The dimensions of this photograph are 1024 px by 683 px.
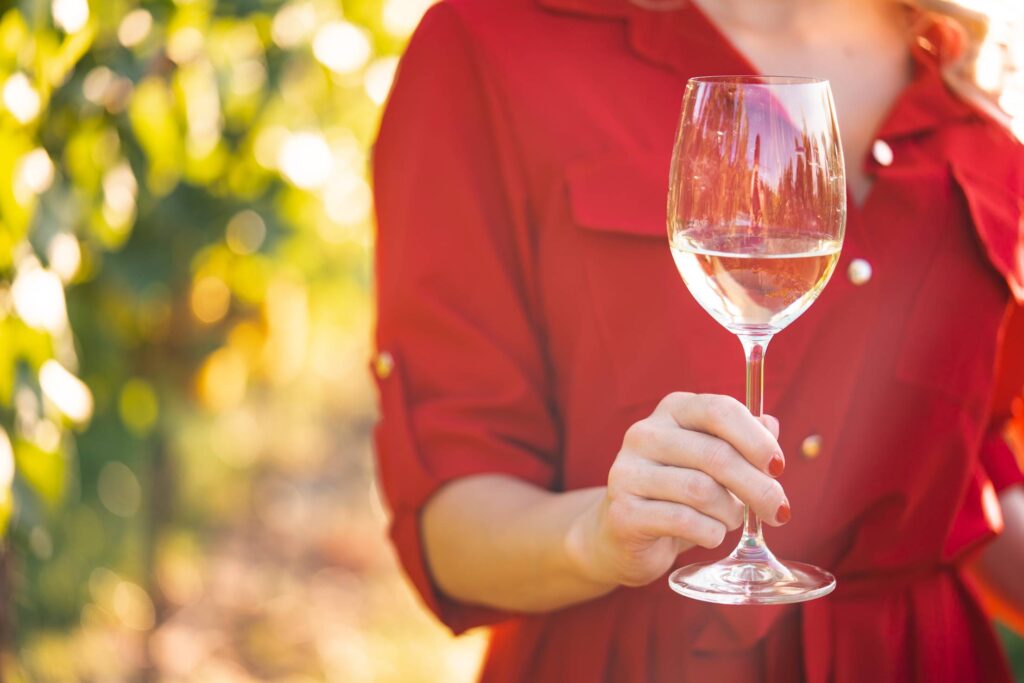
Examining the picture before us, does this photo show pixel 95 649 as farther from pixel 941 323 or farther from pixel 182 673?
pixel 941 323

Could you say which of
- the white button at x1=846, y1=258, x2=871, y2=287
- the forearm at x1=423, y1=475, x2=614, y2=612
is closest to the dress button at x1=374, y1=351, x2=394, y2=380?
the forearm at x1=423, y1=475, x2=614, y2=612

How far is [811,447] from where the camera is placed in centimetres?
190

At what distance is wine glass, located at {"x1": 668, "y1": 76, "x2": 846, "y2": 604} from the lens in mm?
1377

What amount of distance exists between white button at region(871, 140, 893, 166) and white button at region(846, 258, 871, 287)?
0.16 metres

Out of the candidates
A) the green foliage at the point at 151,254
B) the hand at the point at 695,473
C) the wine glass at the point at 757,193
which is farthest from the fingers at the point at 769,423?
the green foliage at the point at 151,254

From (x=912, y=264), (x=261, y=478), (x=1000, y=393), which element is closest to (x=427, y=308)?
(x=912, y=264)

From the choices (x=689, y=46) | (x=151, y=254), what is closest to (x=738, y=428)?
(x=689, y=46)

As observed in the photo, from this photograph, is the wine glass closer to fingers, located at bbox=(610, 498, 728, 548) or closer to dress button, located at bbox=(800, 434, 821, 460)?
fingers, located at bbox=(610, 498, 728, 548)

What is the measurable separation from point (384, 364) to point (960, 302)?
83cm

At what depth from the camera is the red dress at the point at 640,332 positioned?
1.91 metres

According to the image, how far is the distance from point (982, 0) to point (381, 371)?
3.64 feet

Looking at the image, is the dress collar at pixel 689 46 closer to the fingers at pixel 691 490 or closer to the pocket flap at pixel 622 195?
the pocket flap at pixel 622 195

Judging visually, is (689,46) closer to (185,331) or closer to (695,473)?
(695,473)

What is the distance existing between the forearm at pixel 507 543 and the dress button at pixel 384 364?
192mm
